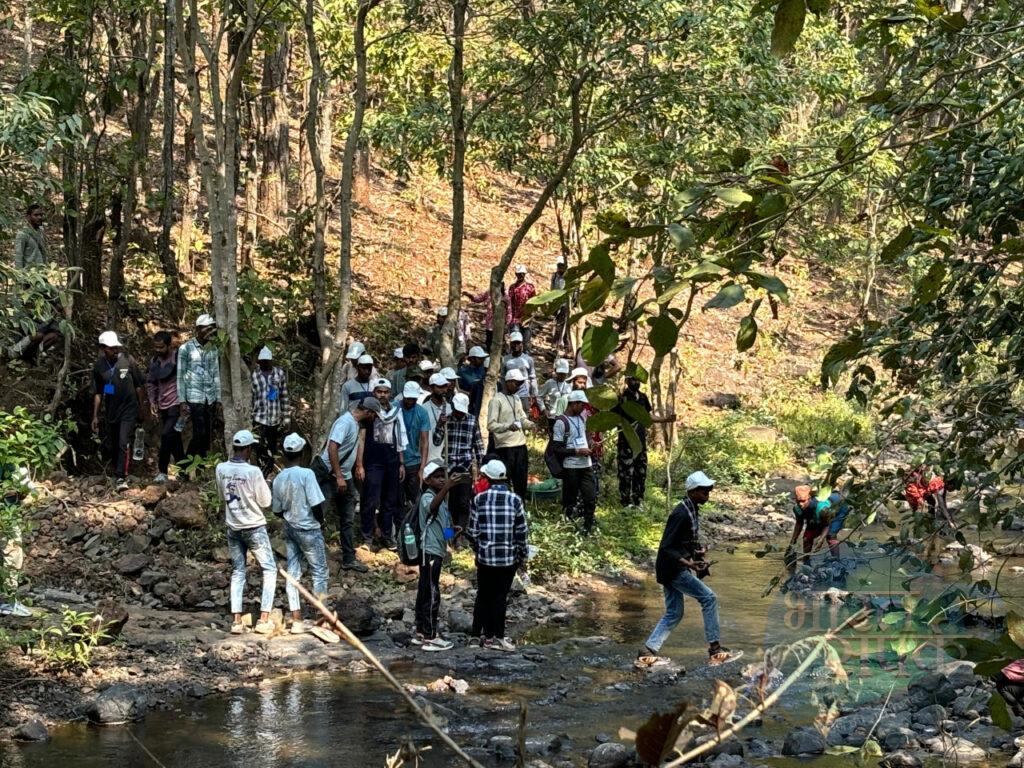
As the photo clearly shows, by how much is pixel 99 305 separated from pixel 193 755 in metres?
10.6

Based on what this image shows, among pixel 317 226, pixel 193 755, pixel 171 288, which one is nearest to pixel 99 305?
pixel 171 288

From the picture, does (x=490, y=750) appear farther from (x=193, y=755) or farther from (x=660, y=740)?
(x=660, y=740)

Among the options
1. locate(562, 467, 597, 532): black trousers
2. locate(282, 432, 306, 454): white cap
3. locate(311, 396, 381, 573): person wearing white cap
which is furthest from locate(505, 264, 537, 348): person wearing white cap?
locate(282, 432, 306, 454): white cap

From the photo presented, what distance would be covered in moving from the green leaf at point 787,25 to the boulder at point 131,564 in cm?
1048

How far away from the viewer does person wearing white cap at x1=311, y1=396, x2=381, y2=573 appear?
13.2 metres

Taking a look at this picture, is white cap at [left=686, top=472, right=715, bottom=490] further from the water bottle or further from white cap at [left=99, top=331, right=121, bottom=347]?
the water bottle

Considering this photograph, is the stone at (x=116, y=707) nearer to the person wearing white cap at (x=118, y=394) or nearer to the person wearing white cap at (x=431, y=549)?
the person wearing white cap at (x=431, y=549)

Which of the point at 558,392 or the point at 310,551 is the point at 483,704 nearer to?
the point at 310,551

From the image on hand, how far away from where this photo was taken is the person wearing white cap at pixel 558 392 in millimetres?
16094

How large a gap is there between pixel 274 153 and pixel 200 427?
389 inches

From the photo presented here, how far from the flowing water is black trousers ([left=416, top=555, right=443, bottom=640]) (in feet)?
1.43

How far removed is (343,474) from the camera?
13234 millimetres

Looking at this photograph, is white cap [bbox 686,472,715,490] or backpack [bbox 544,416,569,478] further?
Answer: backpack [bbox 544,416,569,478]

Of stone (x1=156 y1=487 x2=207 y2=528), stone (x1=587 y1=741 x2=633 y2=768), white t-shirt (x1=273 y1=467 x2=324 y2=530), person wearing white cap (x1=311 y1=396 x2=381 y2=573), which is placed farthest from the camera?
person wearing white cap (x1=311 y1=396 x2=381 y2=573)
